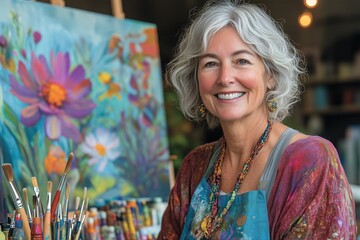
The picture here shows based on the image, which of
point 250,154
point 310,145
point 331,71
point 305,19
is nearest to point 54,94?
point 250,154

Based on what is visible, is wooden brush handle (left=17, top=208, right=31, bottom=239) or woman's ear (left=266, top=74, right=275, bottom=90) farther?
woman's ear (left=266, top=74, right=275, bottom=90)

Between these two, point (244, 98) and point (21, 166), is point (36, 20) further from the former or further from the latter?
point (244, 98)

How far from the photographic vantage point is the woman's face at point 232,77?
75.8 inches

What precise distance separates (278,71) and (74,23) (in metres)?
0.96

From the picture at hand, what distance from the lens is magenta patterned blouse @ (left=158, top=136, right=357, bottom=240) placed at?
1756 mm

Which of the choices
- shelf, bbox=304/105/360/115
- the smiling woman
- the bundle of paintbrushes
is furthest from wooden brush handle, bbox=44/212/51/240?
shelf, bbox=304/105/360/115

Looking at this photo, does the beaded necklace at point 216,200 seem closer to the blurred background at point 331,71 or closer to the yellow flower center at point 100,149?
the yellow flower center at point 100,149

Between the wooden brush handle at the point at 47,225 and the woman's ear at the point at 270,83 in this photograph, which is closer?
the wooden brush handle at the point at 47,225

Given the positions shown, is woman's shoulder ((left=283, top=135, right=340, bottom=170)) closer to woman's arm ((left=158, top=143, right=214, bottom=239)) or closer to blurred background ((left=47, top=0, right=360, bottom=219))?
woman's arm ((left=158, top=143, right=214, bottom=239))

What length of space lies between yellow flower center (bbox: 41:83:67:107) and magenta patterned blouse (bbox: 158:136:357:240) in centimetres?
98

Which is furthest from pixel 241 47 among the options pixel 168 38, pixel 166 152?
pixel 168 38

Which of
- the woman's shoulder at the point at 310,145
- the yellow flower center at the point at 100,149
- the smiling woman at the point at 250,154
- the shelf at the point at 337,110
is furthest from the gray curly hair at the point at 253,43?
the shelf at the point at 337,110

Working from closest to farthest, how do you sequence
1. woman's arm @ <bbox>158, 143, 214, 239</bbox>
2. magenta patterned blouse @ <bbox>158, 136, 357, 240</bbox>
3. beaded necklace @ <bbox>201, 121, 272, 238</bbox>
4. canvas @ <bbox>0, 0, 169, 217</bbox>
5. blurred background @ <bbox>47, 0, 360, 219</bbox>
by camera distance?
magenta patterned blouse @ <bbox>158, 136, 357, 240</bbox> → beaded necklace @ <bbox>201, 121, 272, 238</bbox> → woman's arm @ <bbox>158, 143, 214, 239</bbox> → canvas @ <bbox>0, 0, 169, 217</bbox> → blurred background @ <bbox>47, 0, 360, 219</bbox>

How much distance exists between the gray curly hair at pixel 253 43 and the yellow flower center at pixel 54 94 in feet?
1.78
